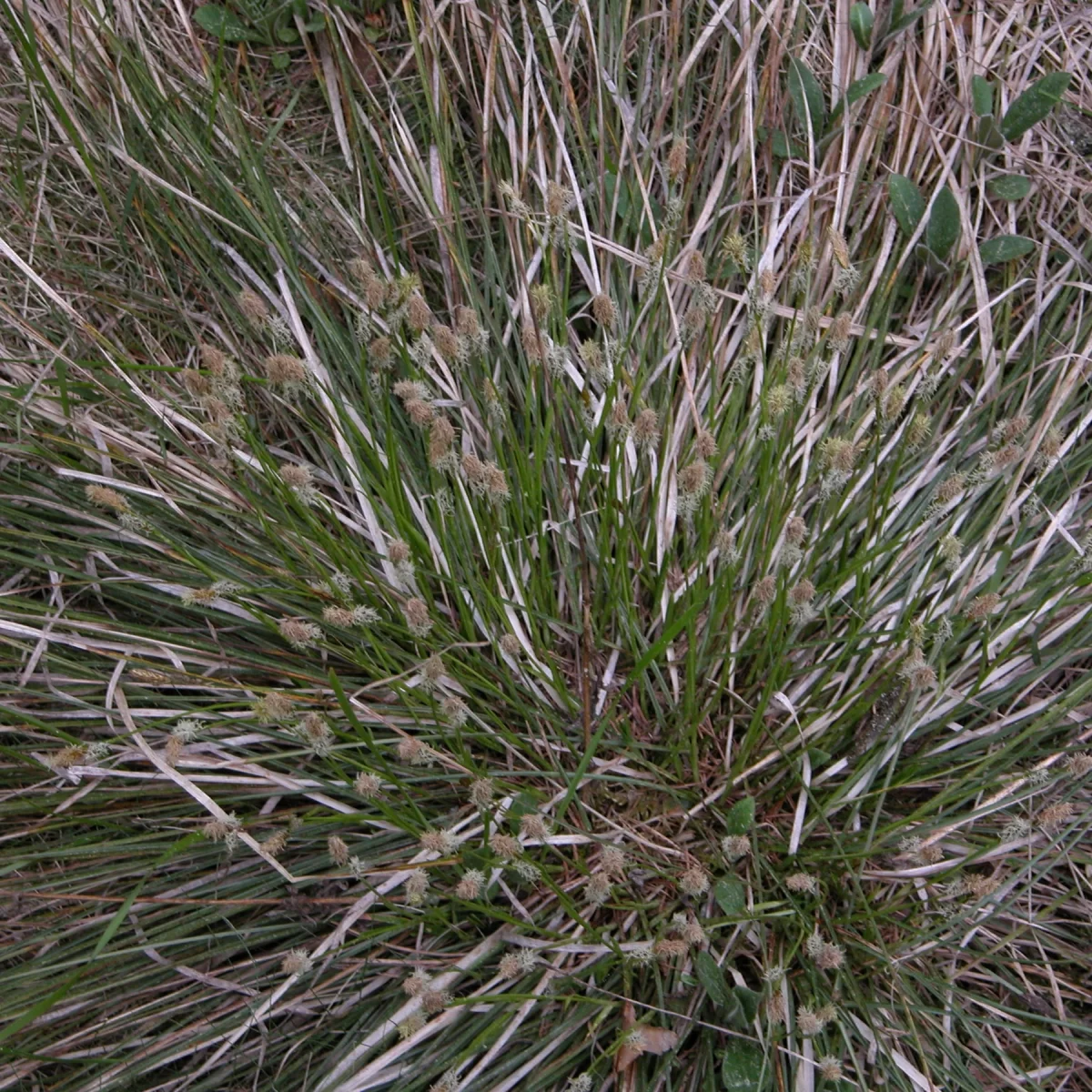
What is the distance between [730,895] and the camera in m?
1.60

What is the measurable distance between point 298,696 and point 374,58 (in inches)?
61.0

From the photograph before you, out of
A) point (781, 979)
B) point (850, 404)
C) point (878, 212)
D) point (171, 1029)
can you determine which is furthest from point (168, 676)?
point (878, 212)

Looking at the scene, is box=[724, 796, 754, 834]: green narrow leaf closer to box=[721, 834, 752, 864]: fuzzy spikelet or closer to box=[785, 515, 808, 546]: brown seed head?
box=[721, 834, 752, 864]: fuzzy spikelet

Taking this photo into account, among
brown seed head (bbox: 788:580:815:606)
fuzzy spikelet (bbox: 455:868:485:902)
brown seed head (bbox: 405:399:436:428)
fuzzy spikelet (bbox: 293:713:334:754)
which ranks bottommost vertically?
fuzzy spikelet (bbox: 455:868:485:902)

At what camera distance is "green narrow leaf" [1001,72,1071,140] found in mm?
2086

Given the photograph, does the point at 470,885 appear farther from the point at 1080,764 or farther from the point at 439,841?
the point at 1080,764

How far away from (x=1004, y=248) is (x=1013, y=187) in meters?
0.16

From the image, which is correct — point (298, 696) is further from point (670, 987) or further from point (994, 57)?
point (994, 57)

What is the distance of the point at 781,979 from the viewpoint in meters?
1.53

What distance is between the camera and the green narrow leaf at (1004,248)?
81.4 inches

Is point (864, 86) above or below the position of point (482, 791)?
above

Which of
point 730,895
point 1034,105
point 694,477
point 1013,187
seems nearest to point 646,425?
point 694,477

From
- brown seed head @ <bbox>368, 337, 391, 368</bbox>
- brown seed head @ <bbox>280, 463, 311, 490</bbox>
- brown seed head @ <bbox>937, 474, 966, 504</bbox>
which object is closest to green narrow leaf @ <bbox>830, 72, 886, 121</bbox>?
brown seed head @ <bbox>937, 474, 966, 504</bbox>

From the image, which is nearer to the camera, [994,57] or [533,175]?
[533,175]
